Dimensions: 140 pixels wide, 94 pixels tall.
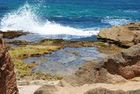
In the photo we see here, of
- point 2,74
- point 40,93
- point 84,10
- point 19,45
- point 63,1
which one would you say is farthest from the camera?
point 63,1

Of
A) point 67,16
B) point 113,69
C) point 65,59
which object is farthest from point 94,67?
point 67,16

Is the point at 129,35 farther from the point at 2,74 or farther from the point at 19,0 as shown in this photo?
the point at 19,0

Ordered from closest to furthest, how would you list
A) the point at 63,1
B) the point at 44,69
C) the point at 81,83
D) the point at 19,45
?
1. the point at 81,83
2. the point at 44,69
3. the point at 19,45
4. the point at 63,1

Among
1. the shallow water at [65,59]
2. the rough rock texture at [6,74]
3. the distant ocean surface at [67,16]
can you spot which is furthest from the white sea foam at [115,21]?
the rough rock texture at [6,74]

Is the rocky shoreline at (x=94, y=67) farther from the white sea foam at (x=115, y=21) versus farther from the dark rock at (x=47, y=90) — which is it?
the white sea foam at (x=115, y=21)

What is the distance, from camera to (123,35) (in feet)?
161

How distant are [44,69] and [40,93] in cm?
2043

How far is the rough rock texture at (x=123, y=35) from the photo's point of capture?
46469mm

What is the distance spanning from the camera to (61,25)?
63.0 meters

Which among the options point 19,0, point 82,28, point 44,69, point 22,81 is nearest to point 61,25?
point 82,28

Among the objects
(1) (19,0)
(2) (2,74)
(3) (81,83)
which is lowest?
(1) (19,0)

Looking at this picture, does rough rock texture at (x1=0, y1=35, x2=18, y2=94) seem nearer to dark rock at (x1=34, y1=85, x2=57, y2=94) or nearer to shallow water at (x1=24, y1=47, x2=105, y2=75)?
dark rock at (x1=34, y1=85, x2=57, y2=94)

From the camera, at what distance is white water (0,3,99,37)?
57.5 metres

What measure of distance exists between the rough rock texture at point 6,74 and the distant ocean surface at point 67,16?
42368 millimetres
